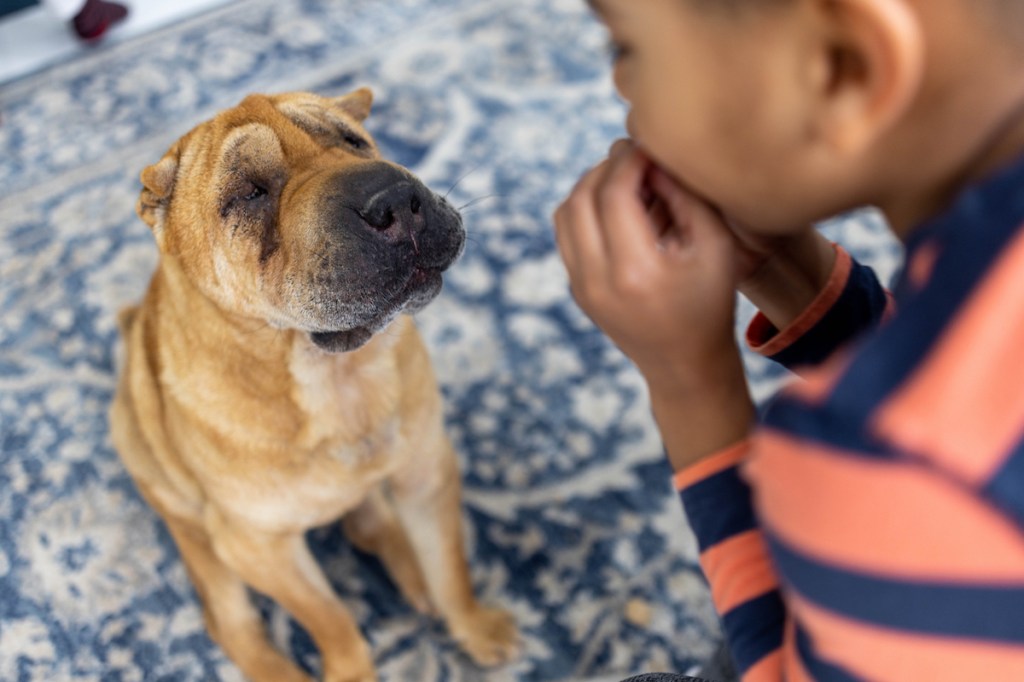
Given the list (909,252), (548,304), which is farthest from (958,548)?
(548,304)

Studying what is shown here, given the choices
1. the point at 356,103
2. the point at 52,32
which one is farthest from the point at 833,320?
the point at 52,32

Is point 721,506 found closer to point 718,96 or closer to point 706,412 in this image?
point 706,412

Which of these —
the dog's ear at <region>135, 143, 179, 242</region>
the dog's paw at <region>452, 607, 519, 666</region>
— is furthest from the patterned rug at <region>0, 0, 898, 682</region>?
the dog's ear at <region>135, 143, 179, 242</region>

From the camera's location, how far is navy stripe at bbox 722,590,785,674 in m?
0.77

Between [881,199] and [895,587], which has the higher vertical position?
[881,199]

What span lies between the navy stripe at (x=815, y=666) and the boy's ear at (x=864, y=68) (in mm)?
352

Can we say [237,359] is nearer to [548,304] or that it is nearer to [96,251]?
[548,304]

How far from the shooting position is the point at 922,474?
1.67 feet

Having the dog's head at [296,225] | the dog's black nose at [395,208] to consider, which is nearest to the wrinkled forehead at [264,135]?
the dog's head at [296,225]

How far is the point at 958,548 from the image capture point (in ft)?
1.77

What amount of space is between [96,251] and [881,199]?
173 centimetres

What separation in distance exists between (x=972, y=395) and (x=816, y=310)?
429 mm

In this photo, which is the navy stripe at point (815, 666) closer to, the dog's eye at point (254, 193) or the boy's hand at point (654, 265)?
the boy's hand at point (654, 265)

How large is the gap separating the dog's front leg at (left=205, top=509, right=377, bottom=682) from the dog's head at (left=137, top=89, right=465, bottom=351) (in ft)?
1.05
